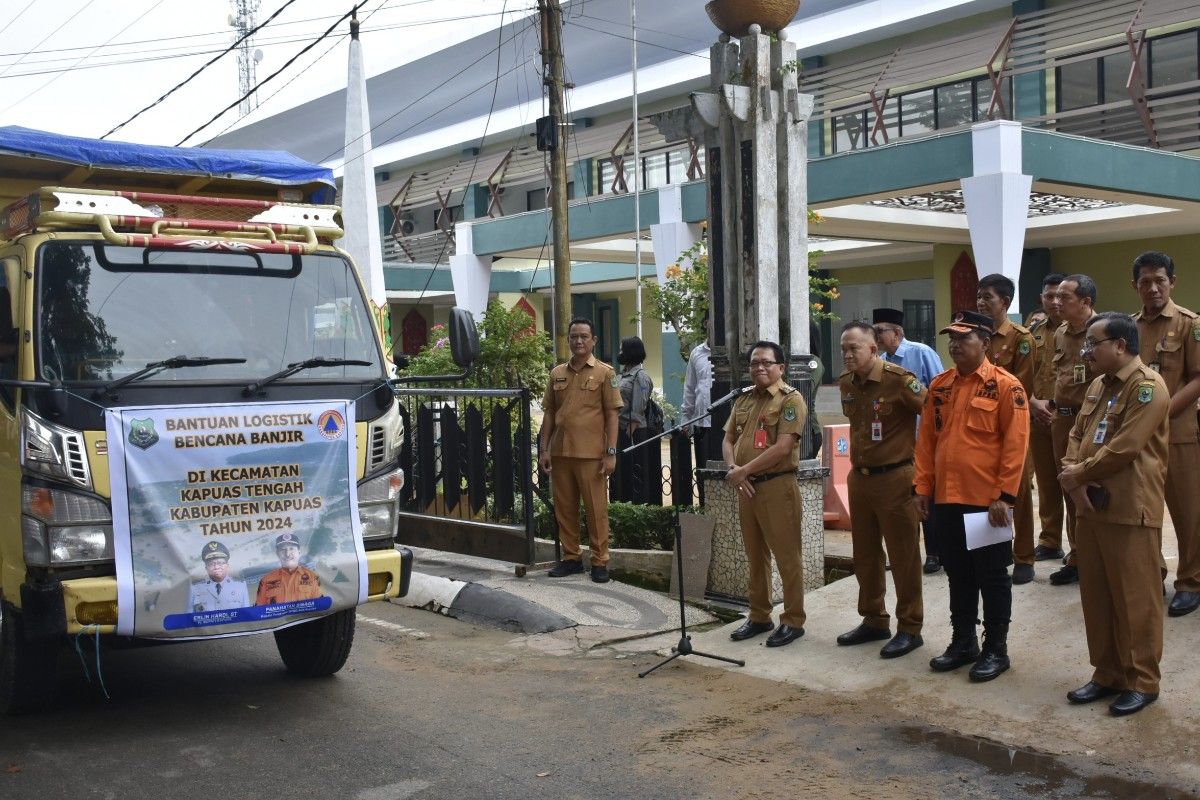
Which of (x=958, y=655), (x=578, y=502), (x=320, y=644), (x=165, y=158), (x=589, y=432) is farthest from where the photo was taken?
(x=578, y=502)

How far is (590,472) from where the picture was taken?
909 centimetres

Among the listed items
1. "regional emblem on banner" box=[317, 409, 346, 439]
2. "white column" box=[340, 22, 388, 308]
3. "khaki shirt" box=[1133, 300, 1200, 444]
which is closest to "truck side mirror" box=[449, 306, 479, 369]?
"regional emblem on banner" box=[317, 409, 346, 439]

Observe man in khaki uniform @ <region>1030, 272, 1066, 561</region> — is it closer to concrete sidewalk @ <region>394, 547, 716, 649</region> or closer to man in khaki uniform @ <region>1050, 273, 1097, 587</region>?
man in khaki uniform @ <region>1050, 273, 1097, 587</region>

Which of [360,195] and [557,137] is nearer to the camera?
[557,137]

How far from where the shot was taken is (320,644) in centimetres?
674

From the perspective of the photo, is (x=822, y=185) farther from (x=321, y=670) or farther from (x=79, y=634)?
(x=79, y=634)

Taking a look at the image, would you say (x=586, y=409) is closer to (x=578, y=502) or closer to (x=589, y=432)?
(x=589, y=432)

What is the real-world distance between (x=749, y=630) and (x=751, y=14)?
4.21m

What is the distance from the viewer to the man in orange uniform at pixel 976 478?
6.34m

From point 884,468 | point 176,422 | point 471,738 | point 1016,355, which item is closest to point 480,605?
point 471,738

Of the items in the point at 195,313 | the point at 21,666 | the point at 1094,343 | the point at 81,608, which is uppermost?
the point at 195,313

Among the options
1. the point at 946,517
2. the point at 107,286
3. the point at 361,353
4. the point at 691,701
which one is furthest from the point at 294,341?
the point at 946,517

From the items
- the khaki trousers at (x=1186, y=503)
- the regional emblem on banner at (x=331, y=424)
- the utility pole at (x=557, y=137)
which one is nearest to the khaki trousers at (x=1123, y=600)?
the khaki trousers at (x=1186, y=503)

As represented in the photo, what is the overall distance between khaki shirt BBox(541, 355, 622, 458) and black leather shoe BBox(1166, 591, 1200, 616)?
3.93m
